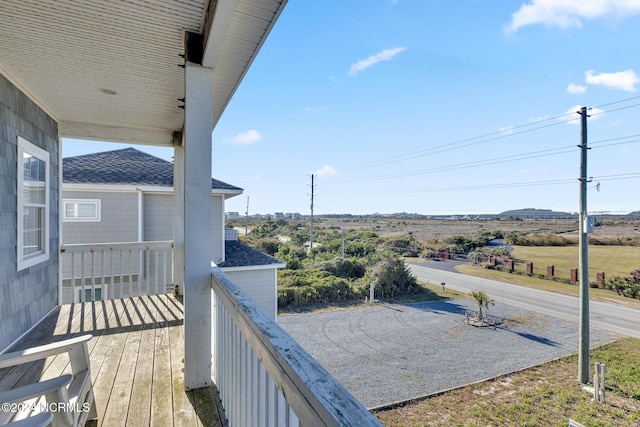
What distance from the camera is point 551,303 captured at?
13.9 meters

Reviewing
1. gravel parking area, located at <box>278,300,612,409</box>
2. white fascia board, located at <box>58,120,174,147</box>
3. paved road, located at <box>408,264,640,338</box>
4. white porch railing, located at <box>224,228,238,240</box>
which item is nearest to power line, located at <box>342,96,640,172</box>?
gravel parking area, located at <box>278,300,612,409</box>

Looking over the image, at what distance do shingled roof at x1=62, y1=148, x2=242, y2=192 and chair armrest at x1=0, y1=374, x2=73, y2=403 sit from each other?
6.74 m

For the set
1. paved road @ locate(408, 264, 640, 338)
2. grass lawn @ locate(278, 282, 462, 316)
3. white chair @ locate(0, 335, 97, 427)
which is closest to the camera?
white chair @ locate(0, 335, 97, 427)

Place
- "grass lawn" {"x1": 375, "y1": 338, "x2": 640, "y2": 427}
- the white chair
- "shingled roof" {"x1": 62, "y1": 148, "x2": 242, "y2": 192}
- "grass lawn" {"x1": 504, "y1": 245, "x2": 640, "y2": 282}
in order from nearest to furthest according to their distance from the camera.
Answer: the white chair, "grass lawn" {"x1": 375, "y1": 338, "x2": 640, "y2": 427}, "shingled roof" {"x1": 62, "y1": 148, "x2": 242, "y2": 192}, "grass lawn" {"x1": 504, "y1": 245, "x2": 640, "y2": 282}

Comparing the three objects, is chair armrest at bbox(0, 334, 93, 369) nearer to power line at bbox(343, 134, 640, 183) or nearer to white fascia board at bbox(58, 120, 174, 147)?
white fascia board at bbox(58, 120, 174, 147)

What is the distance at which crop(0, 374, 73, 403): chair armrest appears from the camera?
1216mm

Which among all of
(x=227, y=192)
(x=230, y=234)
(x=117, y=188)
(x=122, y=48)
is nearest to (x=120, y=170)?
(x=117, y=188)

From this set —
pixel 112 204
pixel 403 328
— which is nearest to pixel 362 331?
pixel 403 328

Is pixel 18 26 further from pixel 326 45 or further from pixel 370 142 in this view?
pixel 370 142

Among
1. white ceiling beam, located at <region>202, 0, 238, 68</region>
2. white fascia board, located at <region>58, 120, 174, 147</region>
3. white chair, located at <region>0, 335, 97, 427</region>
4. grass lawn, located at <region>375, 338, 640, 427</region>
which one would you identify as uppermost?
white fascia board, located at <region>58, 120, 174, 147</region>

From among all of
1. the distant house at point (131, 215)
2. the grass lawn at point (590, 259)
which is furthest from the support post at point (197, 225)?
the grass lawn at point (590, 259)

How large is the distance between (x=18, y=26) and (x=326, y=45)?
12393 millimetres

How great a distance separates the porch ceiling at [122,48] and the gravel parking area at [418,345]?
6825 mm

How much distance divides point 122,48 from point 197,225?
5.29ft
